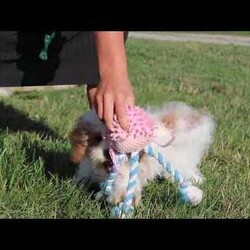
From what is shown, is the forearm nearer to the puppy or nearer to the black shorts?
the puppy

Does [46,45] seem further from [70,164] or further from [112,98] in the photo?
[112,98]

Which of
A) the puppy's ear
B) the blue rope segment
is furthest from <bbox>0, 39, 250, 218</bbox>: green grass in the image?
the blue rope segment

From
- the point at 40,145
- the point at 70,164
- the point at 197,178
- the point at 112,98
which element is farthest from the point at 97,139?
the point at 40,145

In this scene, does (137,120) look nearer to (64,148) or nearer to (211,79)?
(64,148)

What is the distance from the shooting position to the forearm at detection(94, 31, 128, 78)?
8.25 ft

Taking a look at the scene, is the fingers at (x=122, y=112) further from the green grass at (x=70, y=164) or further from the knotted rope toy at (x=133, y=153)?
the green grass at (x=70, y=164)

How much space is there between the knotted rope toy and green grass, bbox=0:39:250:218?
7 centimetres

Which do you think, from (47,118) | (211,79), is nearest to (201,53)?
(211,79)

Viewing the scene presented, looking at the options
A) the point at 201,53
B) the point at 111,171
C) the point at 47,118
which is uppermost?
the point at 111,171

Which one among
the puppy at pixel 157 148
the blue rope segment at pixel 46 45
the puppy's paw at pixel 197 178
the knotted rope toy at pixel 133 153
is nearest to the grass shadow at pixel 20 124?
the blue rope segment at pixel 46 45

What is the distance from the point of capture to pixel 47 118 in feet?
15.8

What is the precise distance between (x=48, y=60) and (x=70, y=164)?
62 cm
